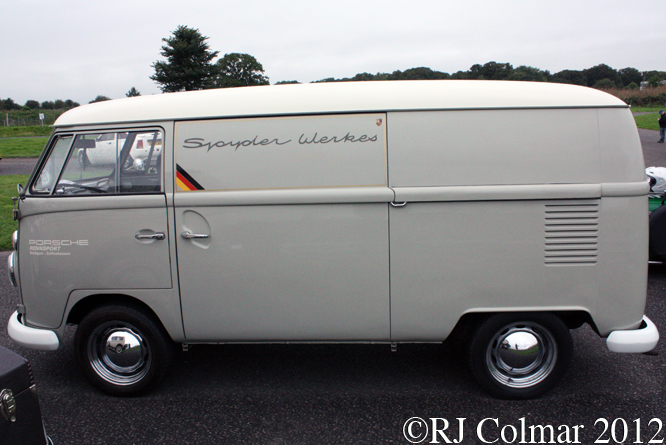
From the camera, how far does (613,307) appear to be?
10.5 feet

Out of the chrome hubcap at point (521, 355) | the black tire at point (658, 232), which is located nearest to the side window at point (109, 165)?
the chrome hubcap at point (521, 355)

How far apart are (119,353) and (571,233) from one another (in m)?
3.42

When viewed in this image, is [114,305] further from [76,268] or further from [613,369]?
[613,369]

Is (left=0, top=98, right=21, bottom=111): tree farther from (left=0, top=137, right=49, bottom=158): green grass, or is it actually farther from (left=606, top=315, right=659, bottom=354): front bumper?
(left=606, top=315, right=659, bottom=354): front bumper

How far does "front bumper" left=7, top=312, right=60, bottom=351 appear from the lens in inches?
136

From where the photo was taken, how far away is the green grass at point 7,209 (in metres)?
8.45

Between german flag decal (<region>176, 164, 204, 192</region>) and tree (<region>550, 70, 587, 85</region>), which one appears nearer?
german flag decal (<region>176, 164, 204, 192</region>)

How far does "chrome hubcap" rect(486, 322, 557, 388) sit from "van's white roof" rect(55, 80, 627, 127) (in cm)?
161

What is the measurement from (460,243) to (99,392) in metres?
3.01

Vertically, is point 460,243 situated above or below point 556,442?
above

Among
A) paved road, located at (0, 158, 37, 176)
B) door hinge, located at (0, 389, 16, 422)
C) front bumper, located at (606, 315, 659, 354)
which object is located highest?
paved road, located at (0, 158, 37, 176)

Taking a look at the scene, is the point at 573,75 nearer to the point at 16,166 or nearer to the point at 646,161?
the point at 646,161

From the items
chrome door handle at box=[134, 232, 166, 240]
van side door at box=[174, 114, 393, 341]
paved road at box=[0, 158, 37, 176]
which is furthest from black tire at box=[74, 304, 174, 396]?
paved road at box=[0, 158, 37, 176]

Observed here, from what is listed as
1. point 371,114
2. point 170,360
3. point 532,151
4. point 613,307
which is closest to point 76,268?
point 170,360
